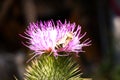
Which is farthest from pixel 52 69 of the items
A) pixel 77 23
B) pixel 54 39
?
pixel 77 23

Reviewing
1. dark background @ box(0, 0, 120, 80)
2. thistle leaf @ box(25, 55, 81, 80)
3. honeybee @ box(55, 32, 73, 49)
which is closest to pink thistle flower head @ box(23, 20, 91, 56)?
honeybee @ box(55, 32, 73, 49)

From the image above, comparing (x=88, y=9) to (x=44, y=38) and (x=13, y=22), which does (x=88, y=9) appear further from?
(x=44, y=38)

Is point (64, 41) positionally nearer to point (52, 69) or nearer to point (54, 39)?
point (54, 39)

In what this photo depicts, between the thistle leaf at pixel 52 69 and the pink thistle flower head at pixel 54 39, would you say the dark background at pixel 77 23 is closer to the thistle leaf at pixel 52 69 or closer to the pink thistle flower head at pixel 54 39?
the thistle leaf at pixel 52 69

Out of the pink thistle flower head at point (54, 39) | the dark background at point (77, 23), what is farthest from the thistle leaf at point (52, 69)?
the dark background at point (77, 23)

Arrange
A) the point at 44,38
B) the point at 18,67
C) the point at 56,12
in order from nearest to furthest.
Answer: the point at 44,38 < the point at 18,67 < the point at 56,12

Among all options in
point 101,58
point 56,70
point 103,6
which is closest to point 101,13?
point 103,6
